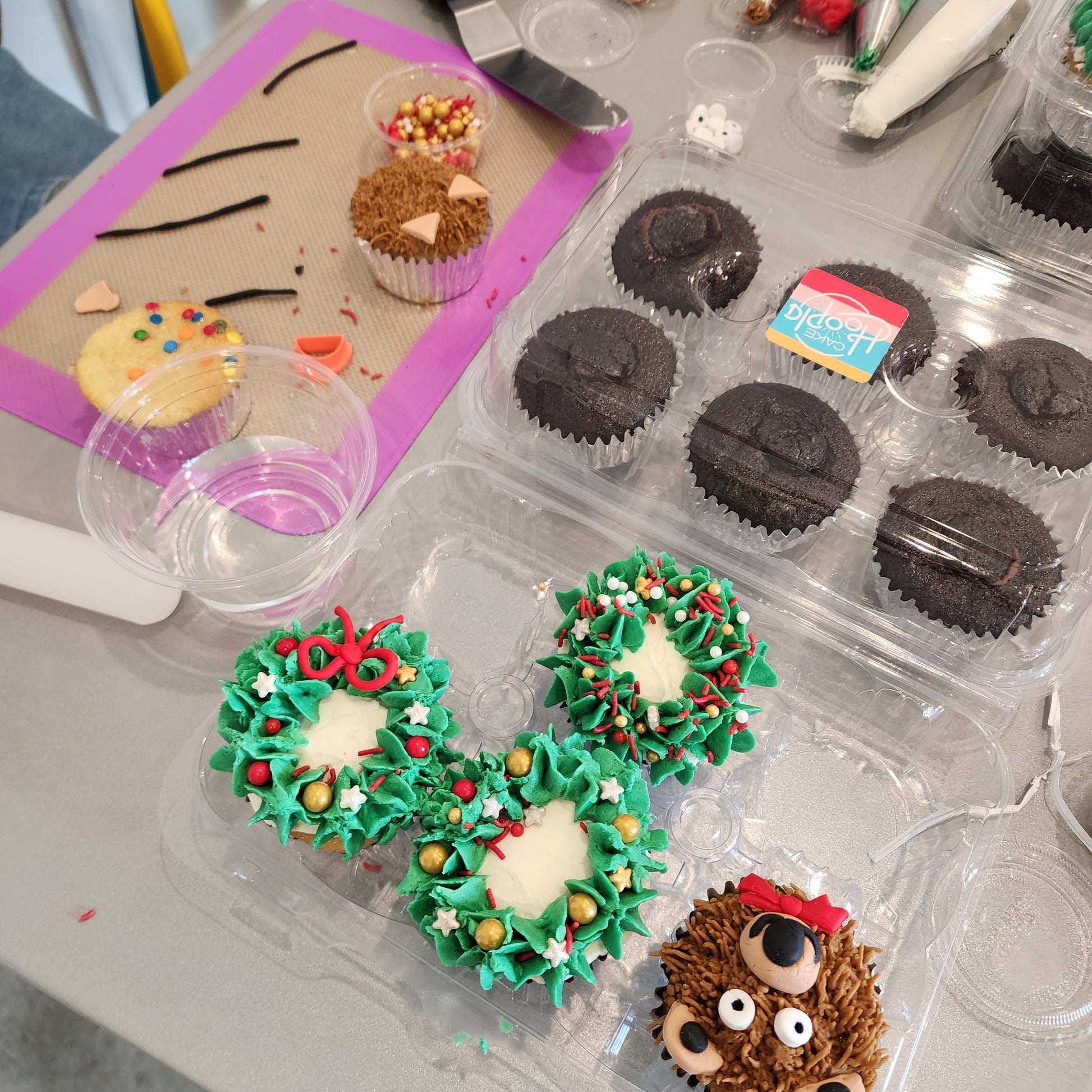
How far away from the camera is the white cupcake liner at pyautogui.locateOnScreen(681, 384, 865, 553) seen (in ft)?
3.99

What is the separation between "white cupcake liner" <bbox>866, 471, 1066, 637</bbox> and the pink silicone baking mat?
0.73m

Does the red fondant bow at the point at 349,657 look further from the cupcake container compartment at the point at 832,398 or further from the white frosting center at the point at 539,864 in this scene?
the cupcake container compartment at the point at 832,398

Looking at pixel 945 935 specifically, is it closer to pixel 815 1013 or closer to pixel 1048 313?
pixel 815 1013

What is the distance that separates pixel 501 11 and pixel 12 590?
140 cm

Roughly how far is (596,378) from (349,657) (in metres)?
0.54

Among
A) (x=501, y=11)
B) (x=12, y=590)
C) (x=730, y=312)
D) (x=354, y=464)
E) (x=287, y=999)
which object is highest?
(x=501, y=11)

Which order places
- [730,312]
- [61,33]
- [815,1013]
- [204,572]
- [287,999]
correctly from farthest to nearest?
[61,33], [730,312], [204,572], [287,999], [815,1013]

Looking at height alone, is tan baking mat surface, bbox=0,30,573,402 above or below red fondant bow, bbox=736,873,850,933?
above

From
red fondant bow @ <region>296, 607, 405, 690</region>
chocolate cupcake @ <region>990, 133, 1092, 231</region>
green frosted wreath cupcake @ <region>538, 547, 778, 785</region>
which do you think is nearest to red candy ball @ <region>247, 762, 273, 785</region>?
red fondant bow @ <region>296, 607, 405, 690</region>

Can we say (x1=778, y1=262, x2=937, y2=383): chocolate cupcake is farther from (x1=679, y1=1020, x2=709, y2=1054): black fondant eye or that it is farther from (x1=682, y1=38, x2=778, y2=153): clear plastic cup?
(x1=679, y1=1020, x2=709, y2=1054): black fondant eye

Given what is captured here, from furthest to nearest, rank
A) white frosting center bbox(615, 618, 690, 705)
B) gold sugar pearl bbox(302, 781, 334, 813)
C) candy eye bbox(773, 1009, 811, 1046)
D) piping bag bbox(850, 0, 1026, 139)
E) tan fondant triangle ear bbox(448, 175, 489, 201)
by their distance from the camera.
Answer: piping bag bbox(850, 0, 1026, 139) < tan fondant triangle ear bbox(448, 175, 489, 201) < white frosting center bbox(615, 618, 690, 705) < gold sugar pearl bbox(302, 781, 334, 813) < candy eye bbox(773, 1009, 811, 1046)

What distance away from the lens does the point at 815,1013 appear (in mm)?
878

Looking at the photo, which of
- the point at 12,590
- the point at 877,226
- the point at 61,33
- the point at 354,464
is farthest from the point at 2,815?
the point at 61,33

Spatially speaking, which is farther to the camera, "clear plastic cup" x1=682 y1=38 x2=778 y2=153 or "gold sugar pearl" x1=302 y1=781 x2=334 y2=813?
"clear plastic cup" x1=682 y1=38 x2=778 y2=153
